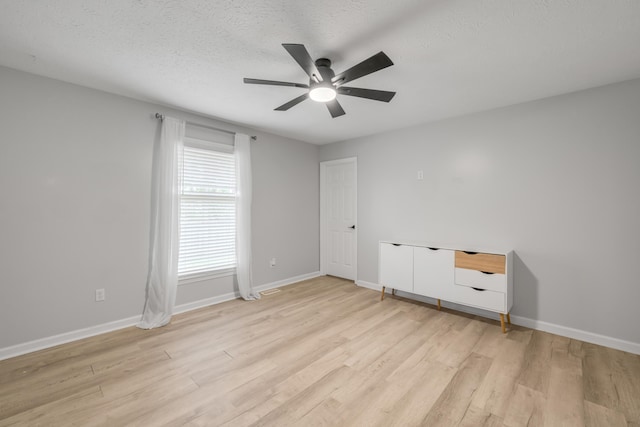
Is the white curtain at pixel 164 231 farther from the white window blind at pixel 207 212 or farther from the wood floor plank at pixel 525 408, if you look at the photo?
the wood floor plank at pixel 525 408

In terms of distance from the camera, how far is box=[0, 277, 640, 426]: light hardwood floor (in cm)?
173

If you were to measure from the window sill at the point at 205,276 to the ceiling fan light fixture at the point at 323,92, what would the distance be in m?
2.69

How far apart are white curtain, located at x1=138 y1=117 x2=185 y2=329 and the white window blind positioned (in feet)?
0.60

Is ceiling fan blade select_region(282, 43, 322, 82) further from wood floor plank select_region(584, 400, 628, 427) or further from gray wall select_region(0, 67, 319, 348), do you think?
wood floor plank select_region(584, 400, 628, 427)

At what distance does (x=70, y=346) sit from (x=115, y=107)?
2444 mm

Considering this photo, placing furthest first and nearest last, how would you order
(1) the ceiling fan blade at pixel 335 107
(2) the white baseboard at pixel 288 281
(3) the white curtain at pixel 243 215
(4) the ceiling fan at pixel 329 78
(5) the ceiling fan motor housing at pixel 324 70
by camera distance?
(2) the white baseboard at pixel 288 281, (3) the white curtain at pixel 243 215, (1) the ceiling fan blade at pixel 335 107, (5) the ceiling fan motor housing at pixel 324 70, (4) the ceiling fan at pixel 329 78

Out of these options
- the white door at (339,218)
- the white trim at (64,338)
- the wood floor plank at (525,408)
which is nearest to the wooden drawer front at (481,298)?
the wood floor plank at (525,408)

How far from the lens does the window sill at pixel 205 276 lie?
3438 millimetres

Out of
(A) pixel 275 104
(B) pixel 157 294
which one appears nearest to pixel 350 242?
(A) pixel 275 104

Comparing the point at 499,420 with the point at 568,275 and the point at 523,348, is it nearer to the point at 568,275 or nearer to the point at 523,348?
the point at 523,348

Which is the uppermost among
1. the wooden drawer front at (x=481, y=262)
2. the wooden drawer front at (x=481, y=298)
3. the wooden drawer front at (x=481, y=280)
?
the wooden drawer front at (x=481, y=262)

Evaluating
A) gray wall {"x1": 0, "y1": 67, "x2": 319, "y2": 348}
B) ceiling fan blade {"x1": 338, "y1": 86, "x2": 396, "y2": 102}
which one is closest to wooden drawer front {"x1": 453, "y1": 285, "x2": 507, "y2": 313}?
ceiling fan blade {"x1": 338, "y1": 86, "x2": 396, "y2": 102}

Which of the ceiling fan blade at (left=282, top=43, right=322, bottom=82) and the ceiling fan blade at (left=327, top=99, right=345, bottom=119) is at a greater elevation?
the ceiling fan blade at (left=282, top=43, right=322, bottom=82)

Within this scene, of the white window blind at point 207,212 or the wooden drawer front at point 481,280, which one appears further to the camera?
the white window blind at point 207,212
